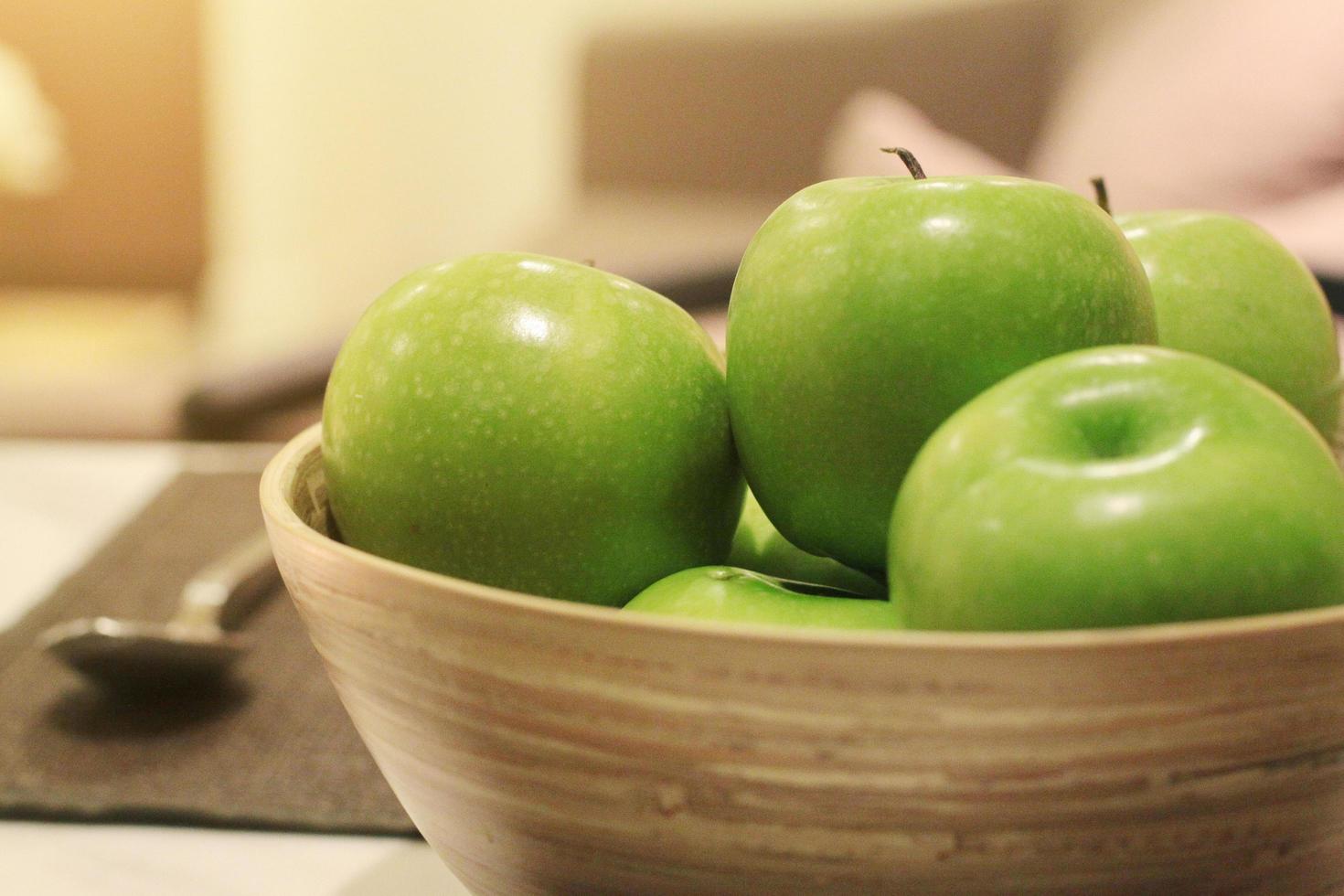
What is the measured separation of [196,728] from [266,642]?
0.39ft

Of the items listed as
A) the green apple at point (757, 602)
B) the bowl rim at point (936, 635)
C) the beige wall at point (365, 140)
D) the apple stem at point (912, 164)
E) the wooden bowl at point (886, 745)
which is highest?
the apple stem at point (912, 164)

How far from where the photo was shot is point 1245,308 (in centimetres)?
58

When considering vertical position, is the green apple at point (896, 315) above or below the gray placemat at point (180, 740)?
above

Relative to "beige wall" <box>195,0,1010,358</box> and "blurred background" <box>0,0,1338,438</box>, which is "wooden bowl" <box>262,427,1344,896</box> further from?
"beige wall" <box>195,0,1010,358</box>

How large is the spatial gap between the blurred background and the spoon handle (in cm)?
108

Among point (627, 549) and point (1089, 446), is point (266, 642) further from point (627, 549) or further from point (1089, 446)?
point (1089, 446)

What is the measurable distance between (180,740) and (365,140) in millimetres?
3252

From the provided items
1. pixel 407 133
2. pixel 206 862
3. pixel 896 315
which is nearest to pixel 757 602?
pixel 896 315

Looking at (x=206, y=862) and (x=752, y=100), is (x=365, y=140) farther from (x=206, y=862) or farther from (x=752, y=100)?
(x=206, y=862)

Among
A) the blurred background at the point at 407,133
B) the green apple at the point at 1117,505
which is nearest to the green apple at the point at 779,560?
the green apple at the point at 1117,505

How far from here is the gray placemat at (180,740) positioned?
1.95ft

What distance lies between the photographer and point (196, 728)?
690mm

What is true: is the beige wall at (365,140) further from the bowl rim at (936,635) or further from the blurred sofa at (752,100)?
the bowl rim at (936,635)

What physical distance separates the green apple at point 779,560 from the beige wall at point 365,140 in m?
2.70
